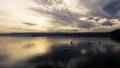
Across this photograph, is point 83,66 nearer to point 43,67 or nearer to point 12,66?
point 43,67

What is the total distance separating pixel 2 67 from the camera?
33.7 meters

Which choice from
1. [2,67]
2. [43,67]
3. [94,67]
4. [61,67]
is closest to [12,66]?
[2,67]

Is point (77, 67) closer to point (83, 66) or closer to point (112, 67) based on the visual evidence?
point (83, 66)

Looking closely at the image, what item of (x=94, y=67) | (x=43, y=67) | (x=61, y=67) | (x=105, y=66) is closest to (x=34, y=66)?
(x=43, y=67)

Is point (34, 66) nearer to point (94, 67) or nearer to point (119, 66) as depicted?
point (94, 67)

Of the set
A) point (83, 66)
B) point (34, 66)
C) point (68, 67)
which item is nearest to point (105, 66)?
point (83, 66)

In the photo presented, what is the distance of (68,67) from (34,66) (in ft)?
19.1

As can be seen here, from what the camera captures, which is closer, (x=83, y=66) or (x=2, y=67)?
(x=2, y=67)

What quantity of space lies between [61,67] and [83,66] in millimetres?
3952

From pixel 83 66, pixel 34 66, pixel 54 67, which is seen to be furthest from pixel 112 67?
pixel 34 66

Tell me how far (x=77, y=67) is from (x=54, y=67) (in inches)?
154

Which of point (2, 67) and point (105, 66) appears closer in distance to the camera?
point (2, 67)

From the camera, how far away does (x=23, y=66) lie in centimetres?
3488

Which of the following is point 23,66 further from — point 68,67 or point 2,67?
point 68,67
